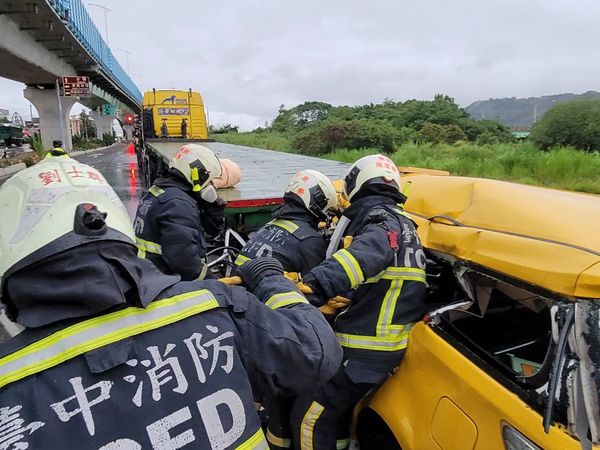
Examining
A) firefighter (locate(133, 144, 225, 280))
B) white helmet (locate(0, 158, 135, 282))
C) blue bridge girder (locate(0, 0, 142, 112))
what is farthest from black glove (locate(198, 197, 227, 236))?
blue bridge girder (locate(0, 0, 142, 112))

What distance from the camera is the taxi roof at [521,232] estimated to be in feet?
4.68

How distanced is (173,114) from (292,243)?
15.3m

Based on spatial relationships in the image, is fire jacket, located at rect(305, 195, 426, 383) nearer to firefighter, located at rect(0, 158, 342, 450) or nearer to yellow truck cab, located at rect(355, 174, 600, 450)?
yellow truck cab, located at rect(355, 174, 600, 450)

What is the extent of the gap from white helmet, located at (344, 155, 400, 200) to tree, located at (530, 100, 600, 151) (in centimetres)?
1215

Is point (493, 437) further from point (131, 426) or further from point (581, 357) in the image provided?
point (131, 426)

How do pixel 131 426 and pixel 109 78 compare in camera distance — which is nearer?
pixel 131 426

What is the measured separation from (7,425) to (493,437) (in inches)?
55.0

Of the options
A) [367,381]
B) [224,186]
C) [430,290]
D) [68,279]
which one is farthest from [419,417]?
[224,186]

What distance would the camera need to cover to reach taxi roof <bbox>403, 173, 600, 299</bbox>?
1.43m

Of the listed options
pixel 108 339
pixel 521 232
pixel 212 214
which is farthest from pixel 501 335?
pixel 212 214

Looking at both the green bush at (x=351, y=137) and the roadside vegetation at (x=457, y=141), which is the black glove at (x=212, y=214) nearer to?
the roadside vegetation at (x=457, y=141)

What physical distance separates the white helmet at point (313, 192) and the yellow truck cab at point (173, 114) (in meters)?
14.0

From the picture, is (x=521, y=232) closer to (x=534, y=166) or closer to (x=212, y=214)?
(x=212, y=214)

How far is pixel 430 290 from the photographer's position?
255cm
